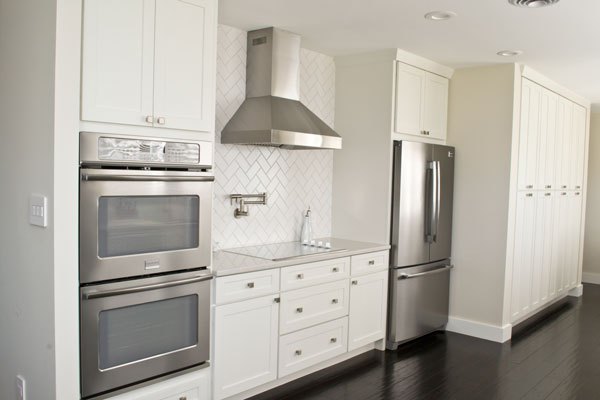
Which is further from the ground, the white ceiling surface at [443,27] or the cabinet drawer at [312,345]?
the white ceiling surface at [443,27]

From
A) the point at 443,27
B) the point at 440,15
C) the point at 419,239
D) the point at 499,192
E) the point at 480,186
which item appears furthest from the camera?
the point at 480,186

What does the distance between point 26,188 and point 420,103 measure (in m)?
3.17

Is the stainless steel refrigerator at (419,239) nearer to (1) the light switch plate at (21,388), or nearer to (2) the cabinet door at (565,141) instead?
(2) the cabinet door at (565,141)

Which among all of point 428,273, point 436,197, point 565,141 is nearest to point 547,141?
point 565,141

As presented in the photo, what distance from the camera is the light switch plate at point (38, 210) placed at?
230 centimetres

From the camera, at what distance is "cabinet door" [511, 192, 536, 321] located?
4789 mm

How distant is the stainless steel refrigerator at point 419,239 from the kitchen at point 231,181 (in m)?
0.14

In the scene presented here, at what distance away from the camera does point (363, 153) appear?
14.5 ft

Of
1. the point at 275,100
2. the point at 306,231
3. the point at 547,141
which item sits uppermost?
the point at 275,100

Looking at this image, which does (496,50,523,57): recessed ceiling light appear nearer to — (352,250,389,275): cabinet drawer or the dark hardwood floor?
(352,250,389,275): cabinet drawer

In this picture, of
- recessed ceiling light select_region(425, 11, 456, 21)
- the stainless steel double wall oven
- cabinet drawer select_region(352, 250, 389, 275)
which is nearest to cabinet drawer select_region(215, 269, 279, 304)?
the stainless steel double wall oven

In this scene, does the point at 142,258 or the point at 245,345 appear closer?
the point at 142,258

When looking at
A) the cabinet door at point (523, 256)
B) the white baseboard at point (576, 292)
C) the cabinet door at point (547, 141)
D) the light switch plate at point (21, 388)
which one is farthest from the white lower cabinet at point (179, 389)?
the white baseboard at point (576, 292)

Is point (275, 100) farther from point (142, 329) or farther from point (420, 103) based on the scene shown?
point (142, 329)
